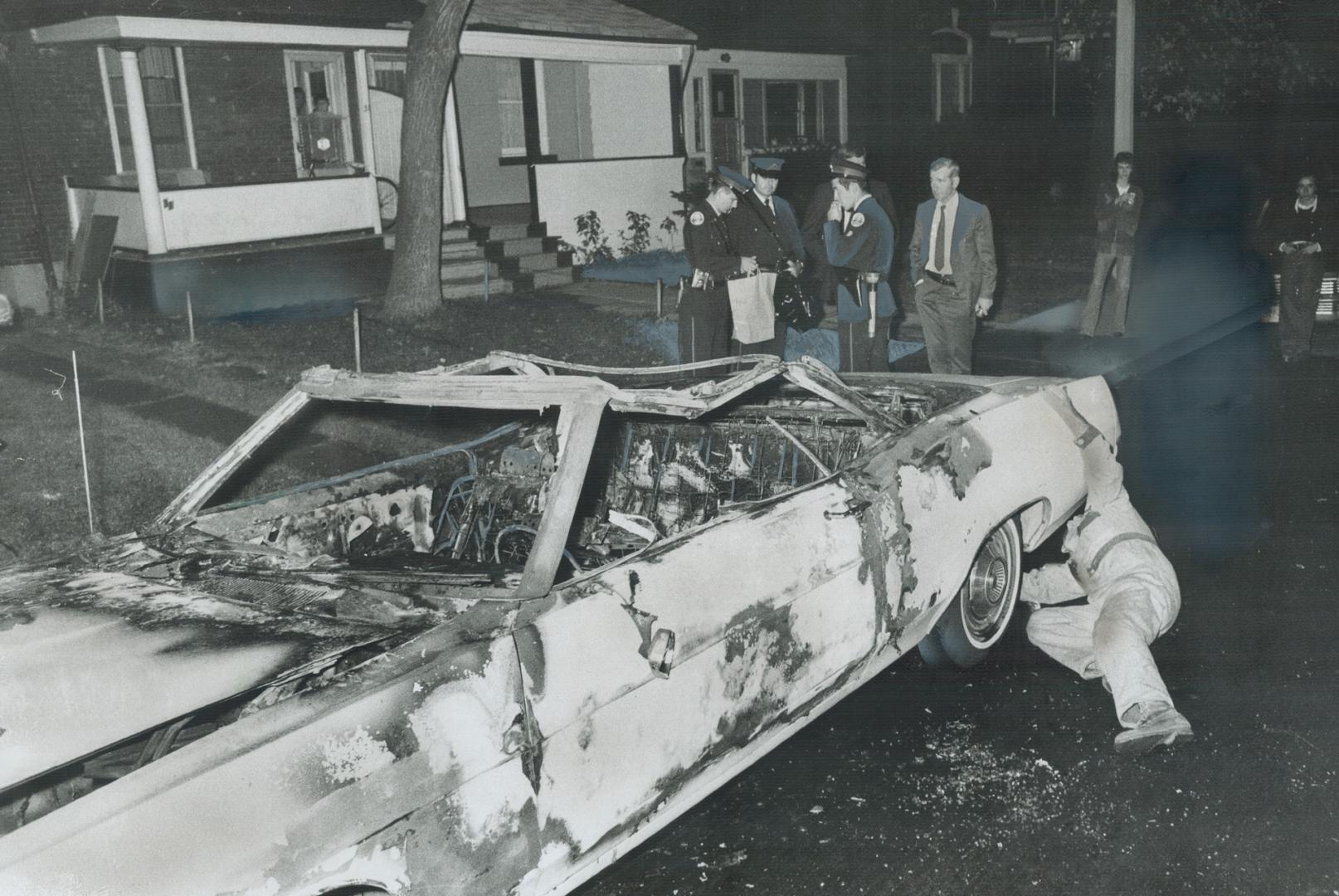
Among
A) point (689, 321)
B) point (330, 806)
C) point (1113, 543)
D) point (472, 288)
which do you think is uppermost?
point (689, 321)

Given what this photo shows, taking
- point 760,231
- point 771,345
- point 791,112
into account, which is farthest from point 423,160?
point 791,112

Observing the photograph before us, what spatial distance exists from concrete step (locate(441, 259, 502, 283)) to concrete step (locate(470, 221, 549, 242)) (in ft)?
1.64

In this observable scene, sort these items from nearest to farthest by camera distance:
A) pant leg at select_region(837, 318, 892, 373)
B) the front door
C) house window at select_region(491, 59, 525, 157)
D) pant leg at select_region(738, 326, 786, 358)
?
pant leg at select_region(837, 318, 892, 373) → pant leg at select_region(738, 326, 786, 358) → house window at select_region(491, 59, 525, 157) → the front door

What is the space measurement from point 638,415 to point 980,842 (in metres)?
2.27

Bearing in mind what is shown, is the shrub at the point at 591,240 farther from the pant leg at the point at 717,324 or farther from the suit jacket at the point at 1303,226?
the suit jacket at the point at 1303,226

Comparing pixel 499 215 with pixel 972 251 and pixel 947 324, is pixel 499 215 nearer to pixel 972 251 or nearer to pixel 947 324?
pixel 947 324

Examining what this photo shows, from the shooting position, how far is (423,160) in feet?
39.3

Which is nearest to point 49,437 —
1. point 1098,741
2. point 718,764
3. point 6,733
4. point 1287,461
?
point 6,733

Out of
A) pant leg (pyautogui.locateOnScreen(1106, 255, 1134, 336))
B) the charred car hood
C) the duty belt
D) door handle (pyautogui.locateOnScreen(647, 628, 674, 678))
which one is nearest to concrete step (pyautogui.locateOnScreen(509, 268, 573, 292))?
pant leg (pyautogui.locateOnScreen(1106, 255, 1134, 336))

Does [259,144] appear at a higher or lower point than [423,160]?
higher

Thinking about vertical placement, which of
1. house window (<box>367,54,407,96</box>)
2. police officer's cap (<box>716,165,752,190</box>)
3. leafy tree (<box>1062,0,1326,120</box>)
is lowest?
police officer's cap (<box>716,165,752,190</box>)

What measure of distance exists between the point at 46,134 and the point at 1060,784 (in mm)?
13398

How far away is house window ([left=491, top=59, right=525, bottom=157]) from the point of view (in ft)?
57.0

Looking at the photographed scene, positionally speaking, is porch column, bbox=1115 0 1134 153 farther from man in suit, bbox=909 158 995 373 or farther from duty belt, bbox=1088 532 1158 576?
duty belt, bbox=1088 532 1158 576
